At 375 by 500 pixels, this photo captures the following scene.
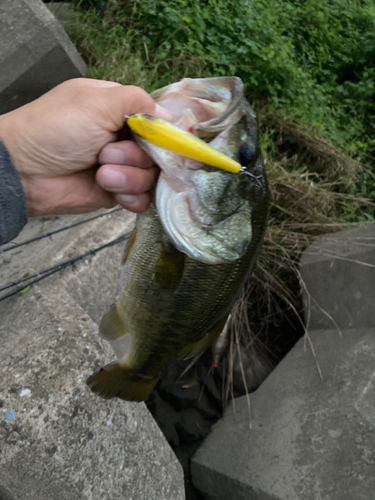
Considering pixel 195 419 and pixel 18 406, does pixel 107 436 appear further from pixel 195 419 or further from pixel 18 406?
pixel 195 419

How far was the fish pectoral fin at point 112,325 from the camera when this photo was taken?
1.62 metres

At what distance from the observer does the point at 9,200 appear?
1.32m

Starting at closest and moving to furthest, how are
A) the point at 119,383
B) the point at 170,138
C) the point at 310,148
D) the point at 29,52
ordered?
the point at 170,138 < the point at 119,383 < the point at 29,52 < the point at 310,148

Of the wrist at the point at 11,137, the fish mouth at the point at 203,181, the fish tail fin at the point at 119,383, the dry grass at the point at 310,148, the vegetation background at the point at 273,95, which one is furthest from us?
the dry grass at the point at 310,148

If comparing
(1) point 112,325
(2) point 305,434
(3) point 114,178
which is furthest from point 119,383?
(2) point 305,434

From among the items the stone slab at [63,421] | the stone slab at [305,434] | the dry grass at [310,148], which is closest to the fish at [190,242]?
the stone slab at [63,421]

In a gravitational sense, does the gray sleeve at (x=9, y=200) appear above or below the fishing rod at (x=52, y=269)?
above

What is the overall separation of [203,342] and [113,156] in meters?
0.85

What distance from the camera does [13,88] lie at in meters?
3.08

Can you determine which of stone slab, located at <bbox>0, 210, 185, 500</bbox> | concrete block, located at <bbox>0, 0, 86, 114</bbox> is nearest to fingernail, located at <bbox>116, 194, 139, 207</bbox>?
stone slab, located at <bbox>0, 210, 185, 500</bbox>

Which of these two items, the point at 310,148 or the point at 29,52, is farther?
the point at 310,148

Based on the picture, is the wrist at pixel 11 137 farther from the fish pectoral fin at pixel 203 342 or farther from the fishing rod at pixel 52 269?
the fish pectoral fin at pixel 203 342

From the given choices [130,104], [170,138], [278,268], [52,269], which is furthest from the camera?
[278,268]

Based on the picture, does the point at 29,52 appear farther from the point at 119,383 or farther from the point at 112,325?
the point at 119,383
